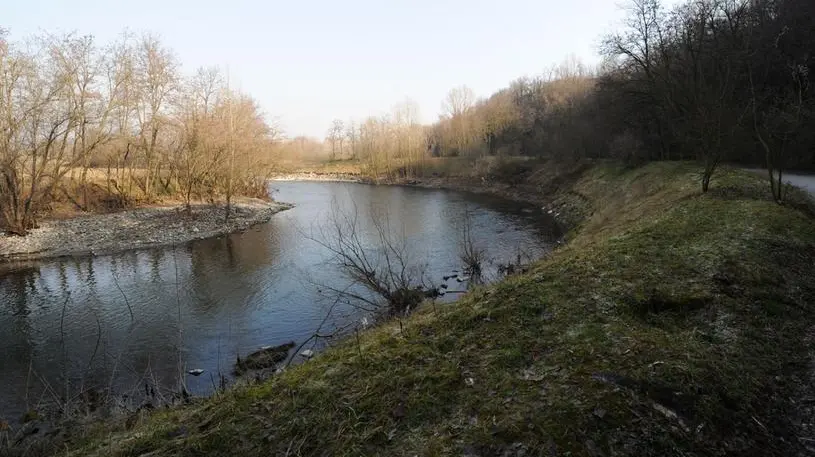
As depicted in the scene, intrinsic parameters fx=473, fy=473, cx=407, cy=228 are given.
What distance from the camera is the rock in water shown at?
9148 millimetres

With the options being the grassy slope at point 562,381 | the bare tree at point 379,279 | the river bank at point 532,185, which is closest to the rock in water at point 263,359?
the bare tree at point 379,279

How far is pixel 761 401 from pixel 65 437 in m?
7.62

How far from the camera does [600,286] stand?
6.68m

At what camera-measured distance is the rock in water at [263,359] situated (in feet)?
30.0

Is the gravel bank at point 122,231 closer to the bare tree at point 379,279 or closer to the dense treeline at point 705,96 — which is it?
the bare tree at point 379,279

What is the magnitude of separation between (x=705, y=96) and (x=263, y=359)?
14706mm

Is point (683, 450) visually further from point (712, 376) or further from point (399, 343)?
point (399, 343)

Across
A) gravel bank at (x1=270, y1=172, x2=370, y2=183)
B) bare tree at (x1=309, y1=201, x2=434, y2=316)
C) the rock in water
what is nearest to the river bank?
gravel bank at (x1=270, y1=172, x2=370, y2=183)

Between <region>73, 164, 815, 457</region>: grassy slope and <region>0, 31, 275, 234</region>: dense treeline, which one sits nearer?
<region>73, 164, 815, 457</region>: grassy slope

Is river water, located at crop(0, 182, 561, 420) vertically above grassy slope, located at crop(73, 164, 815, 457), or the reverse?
grassy slope, located at crop(73, 164, 815, 457)

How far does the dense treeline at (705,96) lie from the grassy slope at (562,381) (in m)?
7.00

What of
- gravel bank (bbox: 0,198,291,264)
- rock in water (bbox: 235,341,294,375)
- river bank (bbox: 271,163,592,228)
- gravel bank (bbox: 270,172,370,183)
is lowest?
rock in water (bbox: 235,341,294,375)

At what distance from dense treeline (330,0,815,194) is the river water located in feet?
24.5

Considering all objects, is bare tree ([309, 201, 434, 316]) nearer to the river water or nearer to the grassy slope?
the river water
